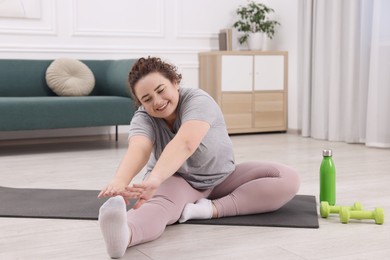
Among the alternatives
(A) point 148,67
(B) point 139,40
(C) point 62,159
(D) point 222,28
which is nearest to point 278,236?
(A) point 148,67

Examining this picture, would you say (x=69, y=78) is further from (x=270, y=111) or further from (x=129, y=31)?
(x=270, y=111)

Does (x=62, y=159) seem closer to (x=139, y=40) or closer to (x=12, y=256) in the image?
(x=139, y=40)

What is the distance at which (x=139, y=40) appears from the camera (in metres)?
5.21

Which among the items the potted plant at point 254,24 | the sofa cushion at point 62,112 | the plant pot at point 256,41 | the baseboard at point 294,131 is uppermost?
the potted plant at point 254,24

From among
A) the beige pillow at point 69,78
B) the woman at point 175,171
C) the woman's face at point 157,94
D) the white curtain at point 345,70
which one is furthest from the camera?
the beige pillow at point 69,78

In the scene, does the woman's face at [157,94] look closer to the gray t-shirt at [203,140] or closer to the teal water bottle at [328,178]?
the gray t-shirt at [203,140]

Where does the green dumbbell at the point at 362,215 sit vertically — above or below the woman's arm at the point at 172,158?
below

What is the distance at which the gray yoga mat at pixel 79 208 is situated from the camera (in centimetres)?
211

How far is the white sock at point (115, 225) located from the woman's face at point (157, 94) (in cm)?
42

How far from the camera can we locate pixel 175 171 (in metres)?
1.82

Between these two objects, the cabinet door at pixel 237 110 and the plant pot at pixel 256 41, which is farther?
the plant pot at pixel 256 41

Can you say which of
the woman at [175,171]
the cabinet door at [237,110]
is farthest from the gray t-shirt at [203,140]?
the cabinet door at [237,110]

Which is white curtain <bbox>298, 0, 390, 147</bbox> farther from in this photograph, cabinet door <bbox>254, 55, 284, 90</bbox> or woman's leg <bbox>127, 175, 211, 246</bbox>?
woman's leg <bbox>127, 175, 211, 246</bbox>

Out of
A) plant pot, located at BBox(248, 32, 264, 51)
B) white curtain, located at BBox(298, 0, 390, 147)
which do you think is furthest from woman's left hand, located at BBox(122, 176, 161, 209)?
plant pot, located at BBox(248, 32, 264, 51)
